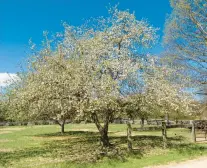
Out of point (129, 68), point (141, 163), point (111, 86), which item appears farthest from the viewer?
point (129, 68)

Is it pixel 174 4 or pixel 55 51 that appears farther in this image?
pixel 174 4

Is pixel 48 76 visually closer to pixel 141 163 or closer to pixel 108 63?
pixel 108 63

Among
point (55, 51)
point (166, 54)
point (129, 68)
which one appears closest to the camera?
point (129, 68)

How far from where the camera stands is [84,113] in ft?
71.9

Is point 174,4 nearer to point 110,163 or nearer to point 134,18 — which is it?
point 134,18

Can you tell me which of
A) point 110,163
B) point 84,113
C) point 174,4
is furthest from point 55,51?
point 174,4

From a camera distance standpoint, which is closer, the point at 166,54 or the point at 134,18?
the point at 134,18

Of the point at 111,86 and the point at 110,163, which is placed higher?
the point at 111,86

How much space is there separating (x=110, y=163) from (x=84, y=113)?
13.0ft

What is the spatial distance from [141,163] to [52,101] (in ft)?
24.3

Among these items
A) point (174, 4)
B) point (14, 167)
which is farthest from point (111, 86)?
point (174, 4)

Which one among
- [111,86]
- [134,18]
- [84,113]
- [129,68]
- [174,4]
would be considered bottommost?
[84,113]

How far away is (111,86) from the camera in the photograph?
2127 cm

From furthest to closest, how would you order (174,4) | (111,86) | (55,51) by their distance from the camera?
(174,4) → (55,51) → (111,86)
